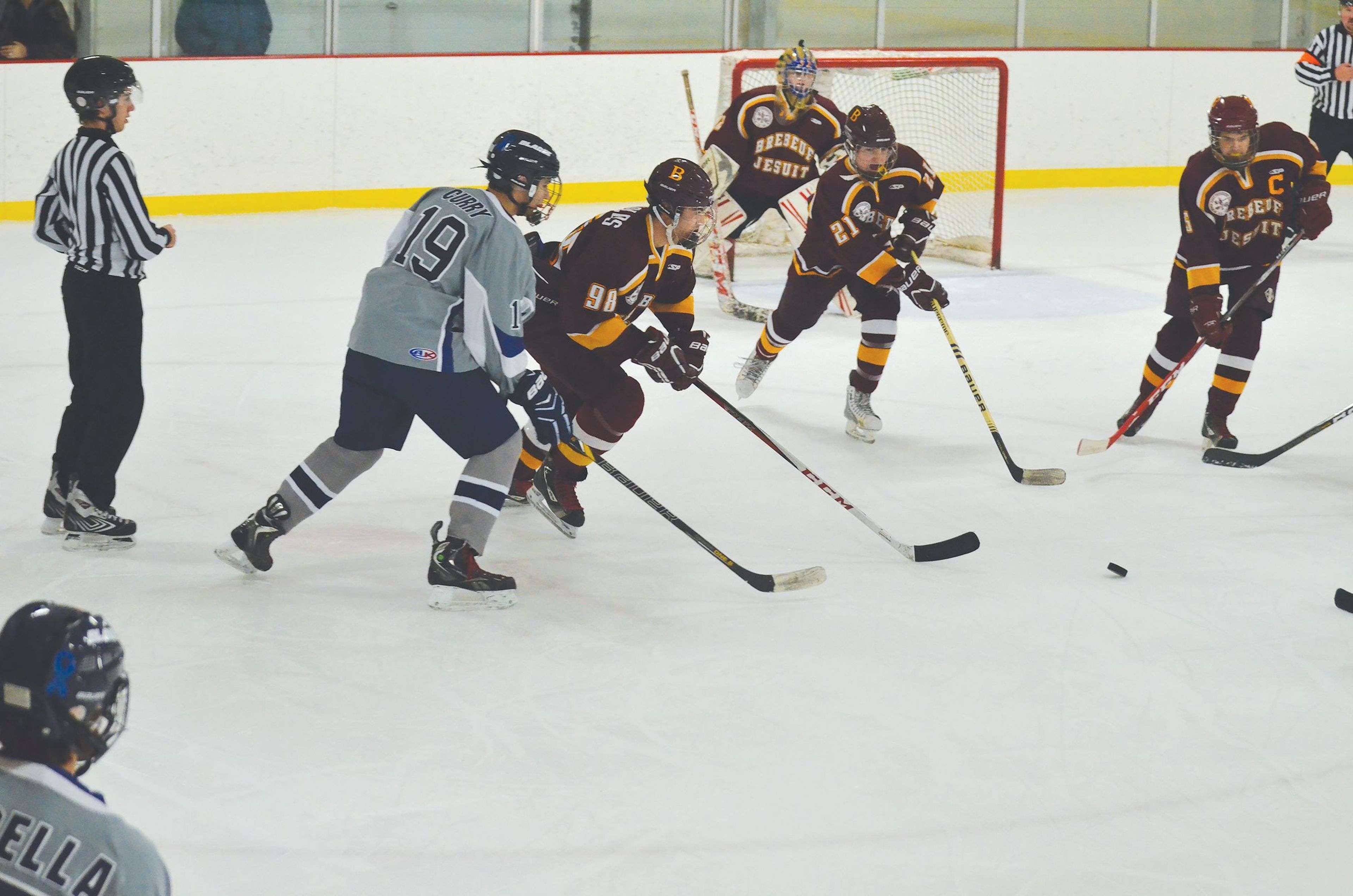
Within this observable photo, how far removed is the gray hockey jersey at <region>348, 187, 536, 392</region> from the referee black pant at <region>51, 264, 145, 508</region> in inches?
23.0

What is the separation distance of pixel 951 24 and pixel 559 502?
751cm

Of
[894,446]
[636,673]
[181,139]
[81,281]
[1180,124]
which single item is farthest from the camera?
[1180,124]

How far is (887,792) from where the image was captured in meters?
2.37

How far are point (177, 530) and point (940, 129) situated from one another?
546 cm

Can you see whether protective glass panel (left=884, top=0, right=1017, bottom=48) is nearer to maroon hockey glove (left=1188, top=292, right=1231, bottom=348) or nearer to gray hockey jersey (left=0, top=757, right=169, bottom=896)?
maroon hockey glove (left=1188, top=292, right=1231, bottom=348)

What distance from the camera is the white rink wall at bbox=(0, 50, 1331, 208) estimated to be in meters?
7.59

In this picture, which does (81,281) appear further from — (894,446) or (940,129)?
(940,129)

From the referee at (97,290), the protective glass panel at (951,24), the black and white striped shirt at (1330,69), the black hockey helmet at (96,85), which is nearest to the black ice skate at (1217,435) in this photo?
the referee at (97,290)

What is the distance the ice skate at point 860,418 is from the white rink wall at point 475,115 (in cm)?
430

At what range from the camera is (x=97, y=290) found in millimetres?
3199

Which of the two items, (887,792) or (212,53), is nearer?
(887,792)

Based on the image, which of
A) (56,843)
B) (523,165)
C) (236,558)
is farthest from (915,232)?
(56,843)

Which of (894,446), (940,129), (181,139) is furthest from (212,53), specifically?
(894,446)

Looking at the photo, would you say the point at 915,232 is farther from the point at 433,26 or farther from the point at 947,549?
the point at 433,26
